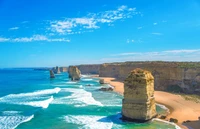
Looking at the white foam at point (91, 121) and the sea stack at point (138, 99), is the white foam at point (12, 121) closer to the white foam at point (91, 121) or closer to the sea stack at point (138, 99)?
the white foam at point (91, 121)

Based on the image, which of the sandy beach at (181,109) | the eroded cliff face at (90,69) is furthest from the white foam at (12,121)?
the eroded cliff face at (90,69)

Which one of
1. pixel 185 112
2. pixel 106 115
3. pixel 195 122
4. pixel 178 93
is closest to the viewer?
pixel 195 122

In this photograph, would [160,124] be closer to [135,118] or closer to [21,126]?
[135,118]

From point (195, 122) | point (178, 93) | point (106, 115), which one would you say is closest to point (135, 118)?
point (106, 115)

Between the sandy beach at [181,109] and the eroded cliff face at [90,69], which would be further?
the eroded cliff face at [90,69]

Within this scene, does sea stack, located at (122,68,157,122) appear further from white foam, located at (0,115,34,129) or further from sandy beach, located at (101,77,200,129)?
white foam, located at (0,115,34,129)

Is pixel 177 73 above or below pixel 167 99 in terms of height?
above
